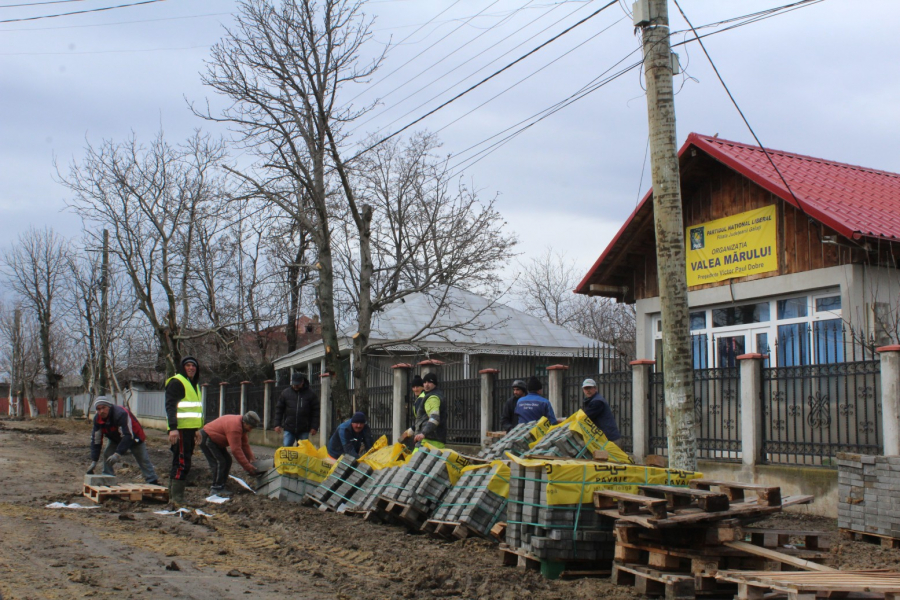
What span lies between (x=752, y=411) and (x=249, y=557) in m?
6.47

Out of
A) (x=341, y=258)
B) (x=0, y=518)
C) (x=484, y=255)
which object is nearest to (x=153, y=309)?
(x=341, y=258)

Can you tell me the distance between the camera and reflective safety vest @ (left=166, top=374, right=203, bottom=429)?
10633 millimetres

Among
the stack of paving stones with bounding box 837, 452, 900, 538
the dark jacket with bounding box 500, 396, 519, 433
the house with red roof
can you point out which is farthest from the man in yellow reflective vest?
the house with red roof

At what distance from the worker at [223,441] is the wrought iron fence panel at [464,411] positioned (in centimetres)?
515

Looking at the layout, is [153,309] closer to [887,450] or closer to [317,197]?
[317,197]

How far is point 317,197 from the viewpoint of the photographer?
17016 mm

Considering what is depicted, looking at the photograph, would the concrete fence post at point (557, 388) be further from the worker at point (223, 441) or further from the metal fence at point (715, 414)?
the worker at point (223, 441)

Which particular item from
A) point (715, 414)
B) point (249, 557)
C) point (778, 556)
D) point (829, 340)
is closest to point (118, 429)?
point (249, 557)

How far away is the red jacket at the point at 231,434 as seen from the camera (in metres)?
11.1

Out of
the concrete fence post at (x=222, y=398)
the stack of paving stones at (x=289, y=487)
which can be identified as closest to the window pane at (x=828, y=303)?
the stack of paving stones at (x=289, y=487)

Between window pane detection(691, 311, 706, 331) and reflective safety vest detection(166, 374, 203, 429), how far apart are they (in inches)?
374

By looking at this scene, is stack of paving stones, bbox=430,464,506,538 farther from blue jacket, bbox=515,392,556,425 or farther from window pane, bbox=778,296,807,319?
window pane, bbox=778,296,807,319

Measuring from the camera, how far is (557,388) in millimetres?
13391

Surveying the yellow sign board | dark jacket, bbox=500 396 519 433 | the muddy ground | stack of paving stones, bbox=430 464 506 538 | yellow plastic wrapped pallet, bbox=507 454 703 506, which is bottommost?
the muddy ground
